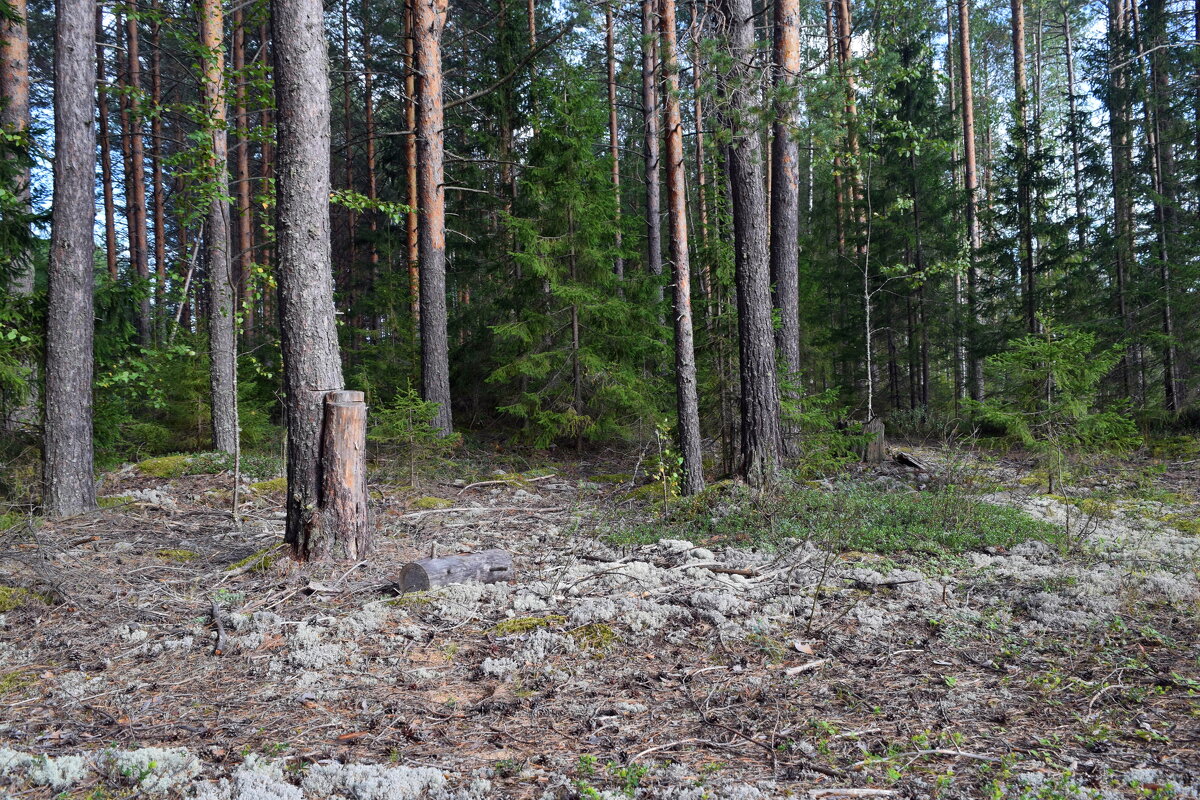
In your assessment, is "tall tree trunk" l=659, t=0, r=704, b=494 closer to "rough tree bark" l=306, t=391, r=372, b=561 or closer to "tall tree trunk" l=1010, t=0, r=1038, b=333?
"rough tree bark" l=306, t=391, r=372, b=561

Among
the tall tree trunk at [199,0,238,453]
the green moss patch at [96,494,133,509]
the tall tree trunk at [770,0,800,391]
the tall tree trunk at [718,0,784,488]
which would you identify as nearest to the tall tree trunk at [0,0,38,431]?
the green moss patch at [96,494,133,509]

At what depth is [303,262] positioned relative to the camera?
18.6ft

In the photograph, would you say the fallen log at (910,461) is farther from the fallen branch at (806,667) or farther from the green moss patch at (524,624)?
the green moss patch at (524,624)

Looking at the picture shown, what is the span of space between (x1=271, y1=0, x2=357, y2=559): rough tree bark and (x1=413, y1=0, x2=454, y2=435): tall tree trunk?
241 inches

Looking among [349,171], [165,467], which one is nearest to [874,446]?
[165,467]

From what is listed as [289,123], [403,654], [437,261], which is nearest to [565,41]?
[437,261]

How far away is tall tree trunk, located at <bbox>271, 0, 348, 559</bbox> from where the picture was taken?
5492mm

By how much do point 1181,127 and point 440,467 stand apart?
1532 centimetres

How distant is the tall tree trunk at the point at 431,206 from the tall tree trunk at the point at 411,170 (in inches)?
8.7

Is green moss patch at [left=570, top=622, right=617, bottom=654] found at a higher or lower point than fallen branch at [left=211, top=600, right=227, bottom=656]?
lower

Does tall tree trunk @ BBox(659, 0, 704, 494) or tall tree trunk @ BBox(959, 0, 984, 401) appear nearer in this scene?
tall tree trunk @ BBox(659, 0, 704, 494)

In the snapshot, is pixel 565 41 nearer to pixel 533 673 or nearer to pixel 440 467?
pixel 440 467

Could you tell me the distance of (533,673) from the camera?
149 inches

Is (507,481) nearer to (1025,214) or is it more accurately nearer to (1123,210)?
(1025,214)
